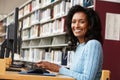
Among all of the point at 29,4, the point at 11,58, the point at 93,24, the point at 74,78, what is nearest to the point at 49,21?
the point at 29,4

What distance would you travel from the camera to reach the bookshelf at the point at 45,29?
180 inches

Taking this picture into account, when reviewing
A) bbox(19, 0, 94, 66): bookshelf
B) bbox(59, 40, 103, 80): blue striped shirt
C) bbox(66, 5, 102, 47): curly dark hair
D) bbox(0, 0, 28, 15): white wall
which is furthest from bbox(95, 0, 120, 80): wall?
bbox(0, 0, 28, 15): white wall

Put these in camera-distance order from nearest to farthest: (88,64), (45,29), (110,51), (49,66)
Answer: (88,64), (49,66), (110,51), (45,29)

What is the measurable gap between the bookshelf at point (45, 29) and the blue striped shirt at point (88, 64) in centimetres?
199

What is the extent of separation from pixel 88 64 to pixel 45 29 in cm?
376

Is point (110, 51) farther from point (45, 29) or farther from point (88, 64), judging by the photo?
point (45, 29)

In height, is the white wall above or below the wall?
above

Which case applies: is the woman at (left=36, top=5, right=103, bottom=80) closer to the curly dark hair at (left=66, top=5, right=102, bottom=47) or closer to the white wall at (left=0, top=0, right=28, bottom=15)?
the curly dark hair at (left=66, top=5, right=102, bottom=47)

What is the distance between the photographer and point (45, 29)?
5465 mm

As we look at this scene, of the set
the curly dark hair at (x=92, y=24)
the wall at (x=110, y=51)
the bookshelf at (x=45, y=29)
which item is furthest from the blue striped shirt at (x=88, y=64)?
the bookshelf at (x=45, y=29)

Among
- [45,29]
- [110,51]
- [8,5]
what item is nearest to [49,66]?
[110,51]

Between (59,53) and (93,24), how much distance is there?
104 inches

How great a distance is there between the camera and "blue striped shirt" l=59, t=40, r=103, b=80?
5.68 ft

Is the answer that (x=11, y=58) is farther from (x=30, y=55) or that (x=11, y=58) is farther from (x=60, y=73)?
(x=30, y=55)
